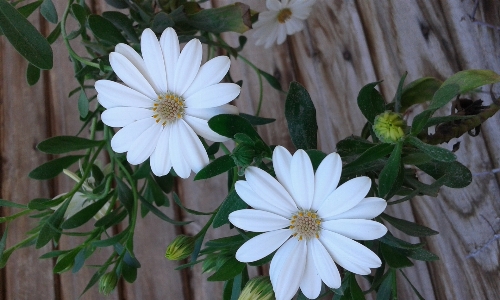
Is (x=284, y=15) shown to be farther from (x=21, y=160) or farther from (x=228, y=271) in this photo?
(x=21, y=160)

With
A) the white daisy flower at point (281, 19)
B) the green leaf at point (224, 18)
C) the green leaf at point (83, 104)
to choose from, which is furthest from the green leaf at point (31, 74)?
the white daisy flower at point (281, 19)

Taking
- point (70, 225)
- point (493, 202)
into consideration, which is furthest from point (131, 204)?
point (493, 202)

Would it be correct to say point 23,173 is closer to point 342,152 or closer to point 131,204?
point 131,204

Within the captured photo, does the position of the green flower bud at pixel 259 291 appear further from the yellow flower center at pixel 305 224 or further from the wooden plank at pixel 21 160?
the wooden plank at pixel 21 160

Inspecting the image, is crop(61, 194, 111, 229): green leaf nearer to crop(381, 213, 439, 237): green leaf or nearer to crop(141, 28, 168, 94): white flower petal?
crop(141, 28, 168, 94): white flower petal

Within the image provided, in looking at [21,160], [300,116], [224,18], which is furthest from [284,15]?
[21,160]

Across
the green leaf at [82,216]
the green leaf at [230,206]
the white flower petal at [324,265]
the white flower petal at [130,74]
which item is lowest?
the white flower petal at [324,265]


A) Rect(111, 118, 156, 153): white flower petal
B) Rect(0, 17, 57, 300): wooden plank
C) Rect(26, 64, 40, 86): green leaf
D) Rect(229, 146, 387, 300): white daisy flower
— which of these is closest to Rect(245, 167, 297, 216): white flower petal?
Rect(229, 146, 387, 300): white daisy flower
